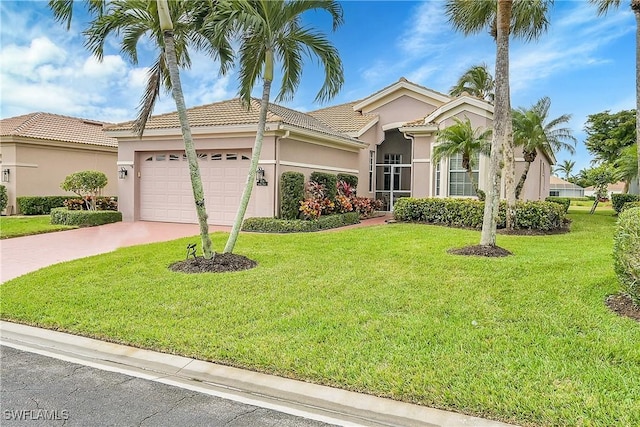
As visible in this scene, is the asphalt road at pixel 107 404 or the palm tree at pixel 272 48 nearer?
the asphalt road at pixel 107 404

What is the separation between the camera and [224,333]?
16.7ft

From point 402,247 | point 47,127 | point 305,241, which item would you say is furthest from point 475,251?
point 47,127

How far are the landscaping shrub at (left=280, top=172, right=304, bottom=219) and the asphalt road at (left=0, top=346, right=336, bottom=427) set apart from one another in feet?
34.3

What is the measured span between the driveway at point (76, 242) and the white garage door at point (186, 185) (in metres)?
0.65

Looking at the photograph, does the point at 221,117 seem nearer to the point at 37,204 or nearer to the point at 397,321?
the point at 37,204

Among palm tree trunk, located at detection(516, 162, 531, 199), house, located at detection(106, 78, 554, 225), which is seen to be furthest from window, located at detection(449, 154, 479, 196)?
palm tree trunk, located at detection(516, 162, 531, 199)

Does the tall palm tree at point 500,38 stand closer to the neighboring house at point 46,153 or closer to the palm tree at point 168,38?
the palm tree at point 168,38

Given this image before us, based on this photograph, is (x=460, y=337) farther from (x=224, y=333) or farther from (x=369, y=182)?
(x=369, y=182)

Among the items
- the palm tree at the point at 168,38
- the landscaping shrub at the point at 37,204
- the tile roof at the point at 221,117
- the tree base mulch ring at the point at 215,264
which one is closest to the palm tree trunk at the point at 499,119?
the tree base mulch ring at the point at 215,264

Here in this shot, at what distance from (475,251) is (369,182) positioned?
12.3 meters

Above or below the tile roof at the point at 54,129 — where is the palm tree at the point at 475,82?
above

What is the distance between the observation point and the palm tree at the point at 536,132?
1527cm

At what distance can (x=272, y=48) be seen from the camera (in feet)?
29.5

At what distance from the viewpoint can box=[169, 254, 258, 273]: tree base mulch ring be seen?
8.12 meters
